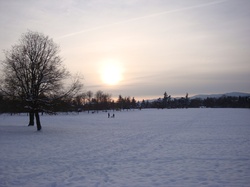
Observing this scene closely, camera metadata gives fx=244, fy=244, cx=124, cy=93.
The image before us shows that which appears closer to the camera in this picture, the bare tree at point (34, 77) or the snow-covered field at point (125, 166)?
the snow-covered field at point (125, 166)

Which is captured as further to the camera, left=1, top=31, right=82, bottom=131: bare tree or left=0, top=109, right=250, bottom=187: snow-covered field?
left=1, top=31, right=82, bottom=131: bare tree

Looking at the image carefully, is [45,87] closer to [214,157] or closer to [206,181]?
[214,157]

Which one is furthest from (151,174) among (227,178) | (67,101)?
(67,101)

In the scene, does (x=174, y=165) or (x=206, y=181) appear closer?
(x=206, y=181)

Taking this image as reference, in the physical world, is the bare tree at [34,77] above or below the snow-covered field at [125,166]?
above

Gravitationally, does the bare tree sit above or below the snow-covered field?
above

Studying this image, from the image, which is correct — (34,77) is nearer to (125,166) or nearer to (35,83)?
(35,83)

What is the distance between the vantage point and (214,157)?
12898mm

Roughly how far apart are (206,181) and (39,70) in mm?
22834

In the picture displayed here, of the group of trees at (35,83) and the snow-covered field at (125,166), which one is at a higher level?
the group of trees at (35,83)

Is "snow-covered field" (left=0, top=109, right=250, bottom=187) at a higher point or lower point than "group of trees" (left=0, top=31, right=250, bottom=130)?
lower

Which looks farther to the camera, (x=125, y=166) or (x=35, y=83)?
(x=35, y=83)

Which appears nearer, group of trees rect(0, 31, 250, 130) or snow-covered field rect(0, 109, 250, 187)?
snow-covered field rect(0, 109, 250, 187)

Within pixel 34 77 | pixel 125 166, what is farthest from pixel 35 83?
pixel 125 166
